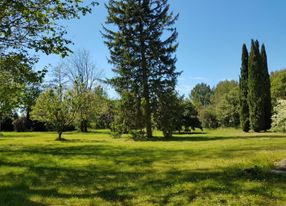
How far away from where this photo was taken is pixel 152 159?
509 inches

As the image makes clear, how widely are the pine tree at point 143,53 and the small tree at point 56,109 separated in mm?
4362

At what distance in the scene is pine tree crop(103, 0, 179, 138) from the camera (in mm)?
28688

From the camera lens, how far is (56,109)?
29.0 metres

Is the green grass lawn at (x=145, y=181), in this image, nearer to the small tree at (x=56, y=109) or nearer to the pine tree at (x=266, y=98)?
the small tree at (x=56, y=109)

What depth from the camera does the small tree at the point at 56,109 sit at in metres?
28.9

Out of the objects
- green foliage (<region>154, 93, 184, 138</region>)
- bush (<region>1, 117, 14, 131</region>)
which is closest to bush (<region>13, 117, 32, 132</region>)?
bush (<region>1, 117, 14, 131</region>)

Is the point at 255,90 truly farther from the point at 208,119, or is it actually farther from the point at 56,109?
the point at 208,119

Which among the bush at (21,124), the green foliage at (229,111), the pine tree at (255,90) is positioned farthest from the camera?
the green foliage at (229,111)

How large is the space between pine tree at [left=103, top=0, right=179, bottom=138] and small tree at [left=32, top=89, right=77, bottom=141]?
4362 mm

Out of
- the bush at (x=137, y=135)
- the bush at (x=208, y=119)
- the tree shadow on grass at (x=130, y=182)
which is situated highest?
the bush at (x=208, y=119)

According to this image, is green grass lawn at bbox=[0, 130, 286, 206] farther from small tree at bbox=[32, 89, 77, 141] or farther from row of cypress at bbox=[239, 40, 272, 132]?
row of cypress at bbox=[239, 40, 272, 132]

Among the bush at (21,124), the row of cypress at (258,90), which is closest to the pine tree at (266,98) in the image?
the row of cypress at (258,90)

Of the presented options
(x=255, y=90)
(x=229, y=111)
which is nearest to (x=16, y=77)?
(x=255, y=90)

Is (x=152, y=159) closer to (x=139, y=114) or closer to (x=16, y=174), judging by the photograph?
(x=16, y=174)
